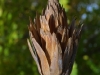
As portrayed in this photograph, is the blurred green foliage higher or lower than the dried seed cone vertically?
lower

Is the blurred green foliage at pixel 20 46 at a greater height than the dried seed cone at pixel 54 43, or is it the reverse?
the dried seed cone at pixel 54 43

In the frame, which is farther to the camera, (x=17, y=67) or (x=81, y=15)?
(x=81, y=15)

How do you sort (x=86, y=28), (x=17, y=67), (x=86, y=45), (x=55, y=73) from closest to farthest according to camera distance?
(x=55, y=73), (x=17, y=67), (x=86, y=45), (x=86, y=28)

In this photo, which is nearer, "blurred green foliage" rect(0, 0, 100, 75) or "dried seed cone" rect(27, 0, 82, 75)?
"dried seed cone" rect(27, 0, 82, 75)

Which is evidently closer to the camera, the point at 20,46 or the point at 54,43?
the point at 54,43

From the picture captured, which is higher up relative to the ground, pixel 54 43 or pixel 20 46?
pixel 54 43

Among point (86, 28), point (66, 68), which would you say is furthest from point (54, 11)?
point (86, 28)

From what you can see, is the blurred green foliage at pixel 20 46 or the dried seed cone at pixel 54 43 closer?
the dried seed cone at pixel 54 43

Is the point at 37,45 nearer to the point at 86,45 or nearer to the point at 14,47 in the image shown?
the point at 14,47
